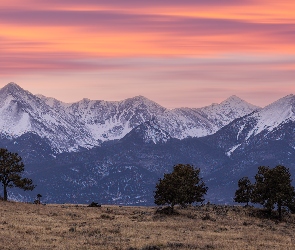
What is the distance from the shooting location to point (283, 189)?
113 metres

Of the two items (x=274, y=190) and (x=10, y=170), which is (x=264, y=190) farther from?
(x=10, y=170)

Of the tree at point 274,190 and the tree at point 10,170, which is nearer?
the tree at point 274,190

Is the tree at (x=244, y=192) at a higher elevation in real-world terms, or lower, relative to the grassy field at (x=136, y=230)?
higher

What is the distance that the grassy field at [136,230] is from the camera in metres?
62.2

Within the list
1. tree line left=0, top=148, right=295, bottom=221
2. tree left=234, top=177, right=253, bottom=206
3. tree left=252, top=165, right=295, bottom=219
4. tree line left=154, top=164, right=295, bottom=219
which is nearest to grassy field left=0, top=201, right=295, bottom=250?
tree line left=154, top=164, right=295, bottom=219

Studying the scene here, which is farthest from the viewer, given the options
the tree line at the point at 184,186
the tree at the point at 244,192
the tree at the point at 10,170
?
the tree at the point at 244,192

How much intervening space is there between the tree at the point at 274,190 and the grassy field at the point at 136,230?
4.31 m

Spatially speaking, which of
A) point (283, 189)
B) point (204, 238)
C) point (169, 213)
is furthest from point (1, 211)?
point (283, 189)

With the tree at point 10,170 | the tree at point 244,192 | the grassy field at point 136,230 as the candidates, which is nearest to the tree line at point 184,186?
the tree at point 10,170

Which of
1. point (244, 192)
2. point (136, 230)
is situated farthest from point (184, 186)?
point (136, 230)

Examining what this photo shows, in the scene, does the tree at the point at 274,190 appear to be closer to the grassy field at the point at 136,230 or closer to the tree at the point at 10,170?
the grassy field at the point at 136,230

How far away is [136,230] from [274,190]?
150ft

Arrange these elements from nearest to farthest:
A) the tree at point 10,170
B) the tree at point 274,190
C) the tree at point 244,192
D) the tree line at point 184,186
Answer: the tree line at point 184,186 < the tree at point 274,190 < the tree at point 10,170 < the tree at point 244,192

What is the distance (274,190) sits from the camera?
11400 cm
